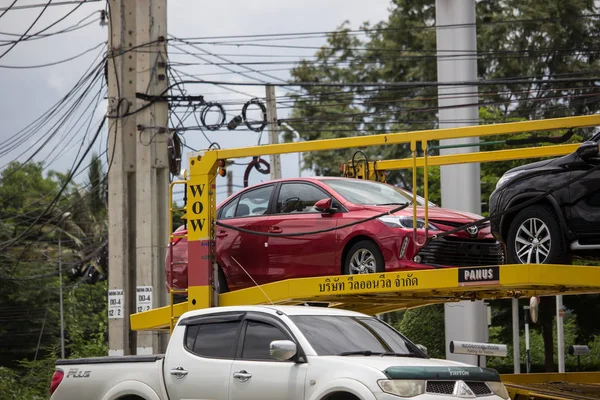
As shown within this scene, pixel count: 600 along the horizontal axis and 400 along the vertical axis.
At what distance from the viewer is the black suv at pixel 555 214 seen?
12000mm

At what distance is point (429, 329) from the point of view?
29906 millimetres

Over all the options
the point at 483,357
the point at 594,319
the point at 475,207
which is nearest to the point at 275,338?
the point at 483,357

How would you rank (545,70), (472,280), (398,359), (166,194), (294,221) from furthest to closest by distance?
(545,70) < (166,194) < (294,221) < (472,280) < (398,359)

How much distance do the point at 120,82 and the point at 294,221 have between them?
23.6ft

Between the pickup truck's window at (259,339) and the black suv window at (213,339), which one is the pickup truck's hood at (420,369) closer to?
the pickup truck's window at (259,339)

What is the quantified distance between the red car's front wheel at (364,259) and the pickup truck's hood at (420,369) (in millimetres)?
2510

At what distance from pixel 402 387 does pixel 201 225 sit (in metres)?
4.83

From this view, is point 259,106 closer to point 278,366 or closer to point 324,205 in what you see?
point 324,205

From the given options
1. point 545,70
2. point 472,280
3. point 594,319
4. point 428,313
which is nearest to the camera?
point 472,280

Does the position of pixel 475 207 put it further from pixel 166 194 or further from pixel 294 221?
pixel 294 221

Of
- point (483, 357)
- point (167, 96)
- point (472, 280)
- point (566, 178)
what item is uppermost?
point (167, 96)

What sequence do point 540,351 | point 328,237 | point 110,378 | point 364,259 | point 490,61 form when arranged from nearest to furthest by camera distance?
point 110,378, point 364,259, point 328,237, point 540,351, point 490,61

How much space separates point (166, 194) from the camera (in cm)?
1956

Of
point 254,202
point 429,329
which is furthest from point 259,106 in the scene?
point 254,202
